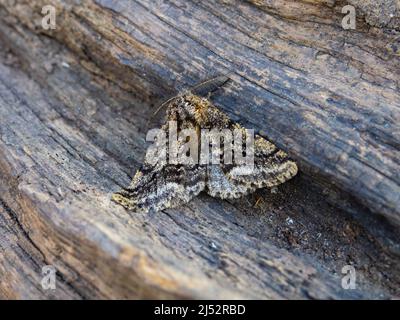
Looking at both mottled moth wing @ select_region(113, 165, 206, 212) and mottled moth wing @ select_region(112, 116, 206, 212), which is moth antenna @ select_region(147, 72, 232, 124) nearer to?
mottled moth wing @ select_region(112, 116, 206, 212)

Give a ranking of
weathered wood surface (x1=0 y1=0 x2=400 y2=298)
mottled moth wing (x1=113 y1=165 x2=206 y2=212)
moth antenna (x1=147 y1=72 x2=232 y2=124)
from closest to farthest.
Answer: weathered wood surface (x1=0 y1=0 x2=400 y2=298), mottled moth wing (x1=113 y1=165 x2=206 y2=212), moth antenna (x1=147 y1=72 x2=232 y2=124)

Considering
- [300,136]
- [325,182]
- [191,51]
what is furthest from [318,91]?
[191,51]

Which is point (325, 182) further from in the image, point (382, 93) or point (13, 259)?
point (13, 259)

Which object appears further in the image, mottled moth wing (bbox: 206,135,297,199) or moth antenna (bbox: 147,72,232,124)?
moth antenna (bbox: 147,72,232,124)

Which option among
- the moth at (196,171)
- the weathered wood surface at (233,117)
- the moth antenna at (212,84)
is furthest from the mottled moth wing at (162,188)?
the moth antenna at (212,84)

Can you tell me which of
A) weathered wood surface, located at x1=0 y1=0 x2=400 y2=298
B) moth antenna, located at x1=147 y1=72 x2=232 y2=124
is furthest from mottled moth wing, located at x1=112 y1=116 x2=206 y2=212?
moth antenna, located at x1=147 y1=72 x2=232 y2=124

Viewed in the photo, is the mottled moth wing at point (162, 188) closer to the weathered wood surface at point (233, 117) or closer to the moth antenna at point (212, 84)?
the weathered wood surface at point (233, 117)

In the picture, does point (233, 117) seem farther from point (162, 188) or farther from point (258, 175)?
point (162, 188)
